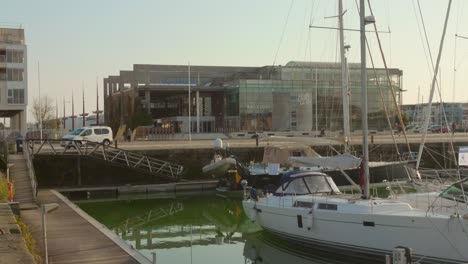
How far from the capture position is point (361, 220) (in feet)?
54.2

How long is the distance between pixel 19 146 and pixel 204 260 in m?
26.8

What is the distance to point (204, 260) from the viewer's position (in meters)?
19.5

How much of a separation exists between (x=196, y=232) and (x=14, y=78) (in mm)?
50245

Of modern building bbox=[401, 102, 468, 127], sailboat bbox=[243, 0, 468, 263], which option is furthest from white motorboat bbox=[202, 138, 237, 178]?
sailboat bbox=[243, 0, 468, 263]

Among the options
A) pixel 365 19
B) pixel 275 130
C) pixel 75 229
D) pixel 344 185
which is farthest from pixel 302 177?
pixel 275 130

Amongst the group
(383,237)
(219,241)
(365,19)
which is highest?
(365,19)

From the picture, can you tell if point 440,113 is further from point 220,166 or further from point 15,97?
point 15,97

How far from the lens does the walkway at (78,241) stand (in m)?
14.7

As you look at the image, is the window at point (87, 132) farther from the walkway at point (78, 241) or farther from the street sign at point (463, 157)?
the street sign at point (463, 157)

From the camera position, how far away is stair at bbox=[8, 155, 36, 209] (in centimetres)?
2464

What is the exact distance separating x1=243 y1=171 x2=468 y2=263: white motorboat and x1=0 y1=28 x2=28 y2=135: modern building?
51.6 meters

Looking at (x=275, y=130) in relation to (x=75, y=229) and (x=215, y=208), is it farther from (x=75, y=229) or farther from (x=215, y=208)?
(x=75, y=229)

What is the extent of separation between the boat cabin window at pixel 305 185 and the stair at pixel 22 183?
10.9 meters

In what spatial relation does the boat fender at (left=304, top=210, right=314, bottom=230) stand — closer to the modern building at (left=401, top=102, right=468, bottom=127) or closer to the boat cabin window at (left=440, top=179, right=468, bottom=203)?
the boat cabin window at (left=440, top=179, right=468, bottom=203)
